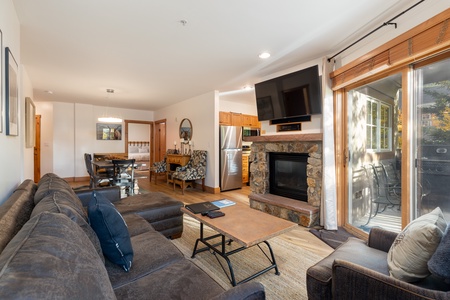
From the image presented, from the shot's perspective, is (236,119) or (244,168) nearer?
(236,119)

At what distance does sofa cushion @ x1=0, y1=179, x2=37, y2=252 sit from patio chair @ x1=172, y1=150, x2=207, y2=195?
140 inches

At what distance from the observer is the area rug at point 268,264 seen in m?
1.85

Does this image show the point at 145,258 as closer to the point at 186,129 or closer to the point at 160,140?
the point at 186,129

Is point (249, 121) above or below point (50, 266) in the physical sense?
above

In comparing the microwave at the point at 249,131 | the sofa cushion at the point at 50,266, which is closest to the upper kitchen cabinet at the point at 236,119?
the microwave at the point at 249,131

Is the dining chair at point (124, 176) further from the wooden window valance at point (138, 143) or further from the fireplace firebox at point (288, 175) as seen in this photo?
the wooden window valance at point (138, 143)

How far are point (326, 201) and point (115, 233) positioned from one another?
2.67 meters

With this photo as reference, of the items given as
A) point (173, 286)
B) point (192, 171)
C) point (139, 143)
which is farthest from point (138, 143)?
point (173, 286)

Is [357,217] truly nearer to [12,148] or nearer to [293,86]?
[293,86]

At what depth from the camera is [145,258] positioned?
1.44m

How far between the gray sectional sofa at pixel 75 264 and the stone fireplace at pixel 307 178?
7.20 feet

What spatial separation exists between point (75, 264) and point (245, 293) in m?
0.66

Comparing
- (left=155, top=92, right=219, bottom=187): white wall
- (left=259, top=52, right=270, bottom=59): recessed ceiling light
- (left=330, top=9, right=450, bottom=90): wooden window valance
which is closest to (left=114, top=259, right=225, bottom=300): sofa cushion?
(left=330, top=9, right=450, bottom=90): wooden window valance

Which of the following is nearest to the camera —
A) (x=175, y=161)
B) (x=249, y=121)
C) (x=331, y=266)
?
(x=331, y=266)
